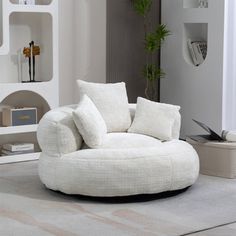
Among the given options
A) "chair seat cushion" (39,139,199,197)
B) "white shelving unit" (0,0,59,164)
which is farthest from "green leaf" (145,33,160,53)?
"chair seat cushion" (39,139,199,197)

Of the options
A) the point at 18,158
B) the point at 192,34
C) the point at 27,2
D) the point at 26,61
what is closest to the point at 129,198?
the point at 18,158

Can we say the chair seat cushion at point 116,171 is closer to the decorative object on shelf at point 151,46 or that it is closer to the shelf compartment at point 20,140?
the shelf compartment at point 20,140

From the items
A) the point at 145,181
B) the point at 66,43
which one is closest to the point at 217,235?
the point at 145,181

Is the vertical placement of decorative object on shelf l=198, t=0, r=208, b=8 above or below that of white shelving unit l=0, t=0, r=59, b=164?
above

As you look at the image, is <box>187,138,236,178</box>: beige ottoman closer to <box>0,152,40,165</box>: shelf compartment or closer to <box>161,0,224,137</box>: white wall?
<box>161,0,224,137</box>: white wall

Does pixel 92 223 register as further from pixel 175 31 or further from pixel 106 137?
pixel 175 31

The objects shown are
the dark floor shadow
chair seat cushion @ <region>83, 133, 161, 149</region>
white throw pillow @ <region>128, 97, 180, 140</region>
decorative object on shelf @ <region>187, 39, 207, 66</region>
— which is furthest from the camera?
decorative object on shelf @ <region>187, 39, 207, 66</region>

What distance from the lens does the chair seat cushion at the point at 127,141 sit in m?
4.88

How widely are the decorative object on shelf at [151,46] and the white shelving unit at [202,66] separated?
0.09m

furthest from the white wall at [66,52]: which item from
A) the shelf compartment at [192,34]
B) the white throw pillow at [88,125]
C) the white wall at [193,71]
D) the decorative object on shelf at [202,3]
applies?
the white throw pillow at [88,125]

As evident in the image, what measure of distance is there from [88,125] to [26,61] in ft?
6.08

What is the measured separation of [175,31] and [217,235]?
3418mm

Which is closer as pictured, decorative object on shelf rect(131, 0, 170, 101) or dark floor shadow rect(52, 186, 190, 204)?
dark floor shadow rect(52, 186, 190, 204)

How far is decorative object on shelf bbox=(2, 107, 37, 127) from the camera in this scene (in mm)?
6055
